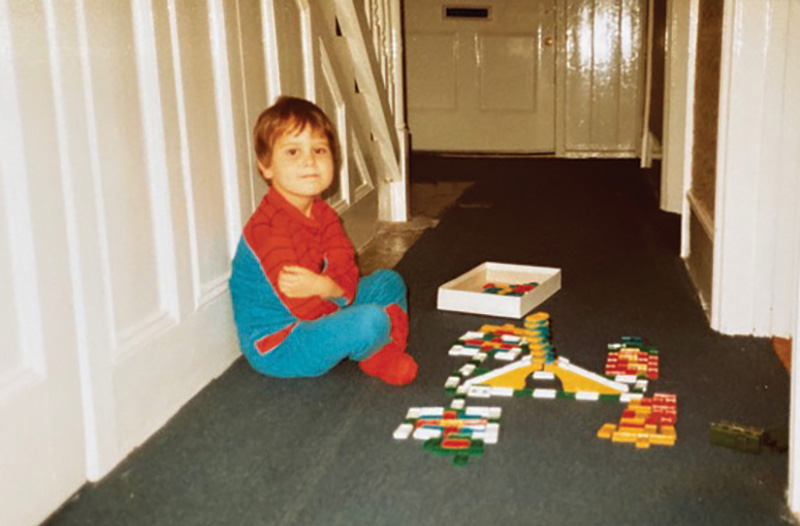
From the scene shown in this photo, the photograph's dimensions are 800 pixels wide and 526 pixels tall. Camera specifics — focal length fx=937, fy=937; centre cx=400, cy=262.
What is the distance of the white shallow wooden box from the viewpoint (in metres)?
2.31

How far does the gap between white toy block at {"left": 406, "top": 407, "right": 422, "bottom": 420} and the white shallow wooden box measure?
64 cm

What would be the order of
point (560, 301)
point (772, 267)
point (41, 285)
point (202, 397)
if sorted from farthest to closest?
point (560, 301)
point (772, 267)
point (202, 397)
point (41, 285)

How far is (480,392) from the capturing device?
5.91 ft

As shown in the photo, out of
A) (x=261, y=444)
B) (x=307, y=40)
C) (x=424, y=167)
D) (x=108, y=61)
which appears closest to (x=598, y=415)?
(x=261, y=444)

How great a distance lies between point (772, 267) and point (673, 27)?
1815mm

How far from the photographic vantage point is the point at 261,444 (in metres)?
1.60

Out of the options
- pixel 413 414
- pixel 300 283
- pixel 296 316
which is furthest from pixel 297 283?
pixel 413 414

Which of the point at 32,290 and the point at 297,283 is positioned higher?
the point at 32,290

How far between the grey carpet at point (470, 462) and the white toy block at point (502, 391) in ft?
0.08

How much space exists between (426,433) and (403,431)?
0.04 meters

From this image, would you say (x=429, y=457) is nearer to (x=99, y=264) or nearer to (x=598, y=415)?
(x=598, y=415)

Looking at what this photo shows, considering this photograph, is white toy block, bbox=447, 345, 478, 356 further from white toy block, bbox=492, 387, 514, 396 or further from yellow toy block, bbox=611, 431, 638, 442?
yellow toy block, bbox=611, 431, 638, 442

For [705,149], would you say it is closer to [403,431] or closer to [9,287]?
[403,431]

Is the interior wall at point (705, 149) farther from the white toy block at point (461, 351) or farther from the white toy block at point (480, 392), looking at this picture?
the white toy block at point (480, 392)
